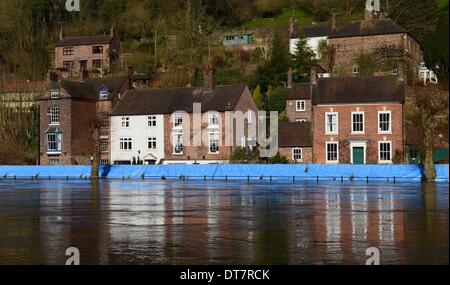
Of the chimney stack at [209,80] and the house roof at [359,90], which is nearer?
the house roof at [359,90]

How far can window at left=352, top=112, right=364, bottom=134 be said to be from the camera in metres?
73.7

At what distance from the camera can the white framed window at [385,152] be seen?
238ft

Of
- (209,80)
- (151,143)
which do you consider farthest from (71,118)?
(209,80)

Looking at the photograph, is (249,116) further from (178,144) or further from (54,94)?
(54,94)

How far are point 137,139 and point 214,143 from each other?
35.2ft

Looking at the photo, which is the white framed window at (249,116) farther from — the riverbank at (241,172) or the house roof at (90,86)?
the house roof at (90,86)

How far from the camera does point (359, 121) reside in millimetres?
73750

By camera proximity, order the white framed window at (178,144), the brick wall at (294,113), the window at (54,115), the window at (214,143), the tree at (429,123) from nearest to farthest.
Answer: the tree at (429,123) → the window at (214,143) → the white framed window at (178,144) → the brick wall at (294,113) → the window at (54,115)

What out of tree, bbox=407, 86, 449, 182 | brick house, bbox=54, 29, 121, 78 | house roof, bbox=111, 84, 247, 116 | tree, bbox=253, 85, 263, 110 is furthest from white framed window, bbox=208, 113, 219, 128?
brick house, bbox=54, 29, 121, 78

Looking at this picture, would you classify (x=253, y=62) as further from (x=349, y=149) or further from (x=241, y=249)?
(x=241, y=249)

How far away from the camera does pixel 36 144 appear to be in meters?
97.2

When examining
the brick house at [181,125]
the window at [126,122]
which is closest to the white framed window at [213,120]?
the brick house at [181,125]

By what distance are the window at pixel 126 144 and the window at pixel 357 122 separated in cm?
2874
